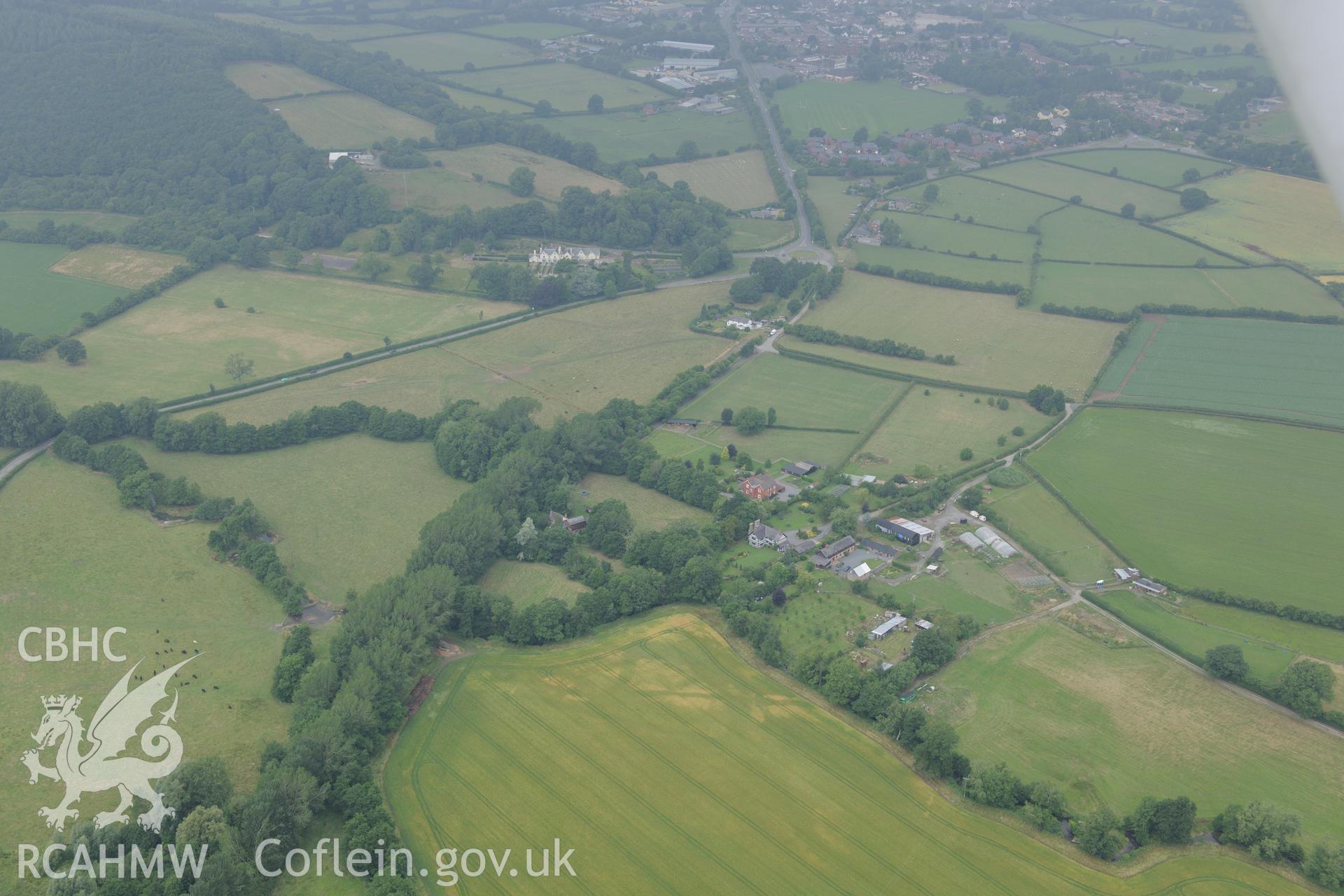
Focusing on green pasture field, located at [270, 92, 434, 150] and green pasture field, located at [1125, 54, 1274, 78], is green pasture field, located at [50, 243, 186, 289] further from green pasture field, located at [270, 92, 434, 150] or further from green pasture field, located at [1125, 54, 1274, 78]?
green pasture field, located at [1125, 54, 1274, 78]

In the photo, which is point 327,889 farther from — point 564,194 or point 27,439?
point 564,194

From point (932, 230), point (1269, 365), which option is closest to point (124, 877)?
point (1269, 365)

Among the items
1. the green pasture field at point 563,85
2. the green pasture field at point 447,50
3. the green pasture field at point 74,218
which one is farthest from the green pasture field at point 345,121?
the green pasture field at point 447,50

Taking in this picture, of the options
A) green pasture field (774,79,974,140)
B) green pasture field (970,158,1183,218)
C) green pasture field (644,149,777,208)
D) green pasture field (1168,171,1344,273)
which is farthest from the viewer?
green pasture field (774,79,974,140)

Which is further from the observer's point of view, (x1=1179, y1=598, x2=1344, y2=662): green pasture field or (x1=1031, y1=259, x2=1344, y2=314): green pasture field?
(x1=1031, y1=259, x2=1344, y2=314): green pasture field

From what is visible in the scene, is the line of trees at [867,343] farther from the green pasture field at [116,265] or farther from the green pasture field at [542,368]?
the green pasture field at [116,265]

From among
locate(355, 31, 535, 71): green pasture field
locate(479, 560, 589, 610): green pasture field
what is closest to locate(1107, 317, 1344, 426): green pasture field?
locate(479, 560, 589, 610): green pasture field

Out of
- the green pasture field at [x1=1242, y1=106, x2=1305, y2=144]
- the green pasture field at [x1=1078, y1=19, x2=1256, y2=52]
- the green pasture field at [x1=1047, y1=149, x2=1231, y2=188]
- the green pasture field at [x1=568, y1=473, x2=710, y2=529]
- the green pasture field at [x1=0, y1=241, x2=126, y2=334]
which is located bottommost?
the green pasture field at [x1=0, y1=241, x2=126, y2=334]
